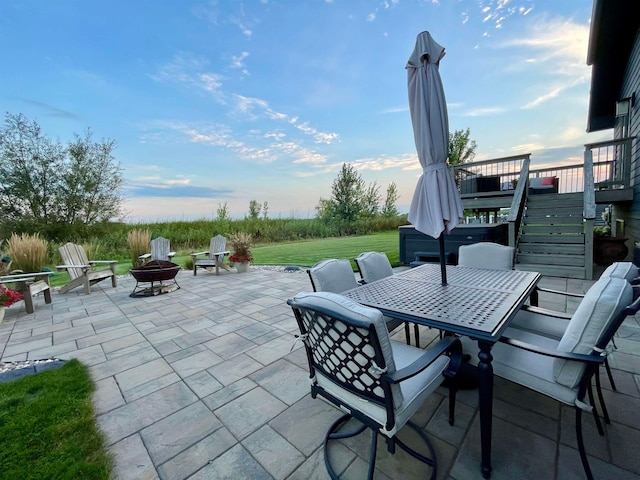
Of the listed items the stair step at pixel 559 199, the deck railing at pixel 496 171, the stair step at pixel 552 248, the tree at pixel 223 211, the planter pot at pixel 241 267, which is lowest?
the planter pot at pixel 241 267

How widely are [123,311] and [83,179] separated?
9738 mm

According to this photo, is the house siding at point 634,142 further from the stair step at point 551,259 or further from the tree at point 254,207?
the tree at point 254,207

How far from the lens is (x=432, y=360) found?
1.19m

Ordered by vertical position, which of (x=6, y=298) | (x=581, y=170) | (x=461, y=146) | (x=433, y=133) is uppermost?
(x=461, y=146)

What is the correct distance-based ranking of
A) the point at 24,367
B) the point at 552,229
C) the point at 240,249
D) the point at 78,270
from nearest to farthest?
the point at 24,367
the point at 78,270
the point at 552,229
the point at 240,249

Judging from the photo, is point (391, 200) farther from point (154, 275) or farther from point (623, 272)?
point (623, 272)

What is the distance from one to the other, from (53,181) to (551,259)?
51.7 ft

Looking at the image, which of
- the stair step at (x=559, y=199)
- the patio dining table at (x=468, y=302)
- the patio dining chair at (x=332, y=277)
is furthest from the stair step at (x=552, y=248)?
the patio dining chair at (x=332, y=277)

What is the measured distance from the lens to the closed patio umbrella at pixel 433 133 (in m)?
1.98

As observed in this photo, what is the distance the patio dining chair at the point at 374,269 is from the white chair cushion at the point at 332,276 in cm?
23

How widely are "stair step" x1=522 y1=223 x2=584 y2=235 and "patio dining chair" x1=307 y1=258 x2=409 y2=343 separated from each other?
573 cm

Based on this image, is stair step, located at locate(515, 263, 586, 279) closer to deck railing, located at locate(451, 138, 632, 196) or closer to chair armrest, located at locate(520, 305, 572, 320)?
deck railing, located at locate(451, 138, 632, 196)

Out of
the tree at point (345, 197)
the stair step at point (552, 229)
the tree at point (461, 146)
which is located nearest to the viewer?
the stair step at point (552, 229)

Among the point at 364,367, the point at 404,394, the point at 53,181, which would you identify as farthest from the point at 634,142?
the point at 53,181
